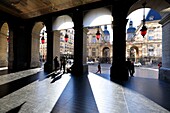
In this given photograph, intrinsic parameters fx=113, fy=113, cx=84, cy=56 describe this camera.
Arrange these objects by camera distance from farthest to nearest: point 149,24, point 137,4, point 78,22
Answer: point 149,24, point 78,22, point 137,4

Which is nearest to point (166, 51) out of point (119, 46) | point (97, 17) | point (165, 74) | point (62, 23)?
point (165, 74)

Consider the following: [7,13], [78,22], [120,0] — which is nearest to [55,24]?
[78,22]

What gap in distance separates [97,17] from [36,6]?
211 inches

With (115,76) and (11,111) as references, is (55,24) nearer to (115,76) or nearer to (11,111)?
(115,76)

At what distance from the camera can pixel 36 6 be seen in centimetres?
977

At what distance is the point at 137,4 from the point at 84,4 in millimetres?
4050

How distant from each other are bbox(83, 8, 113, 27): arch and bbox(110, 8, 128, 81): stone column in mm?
968

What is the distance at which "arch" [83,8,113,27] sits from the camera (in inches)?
355

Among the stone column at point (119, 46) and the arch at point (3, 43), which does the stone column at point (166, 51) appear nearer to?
the stone column at point (119, 46)

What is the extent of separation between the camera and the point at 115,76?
7.93m

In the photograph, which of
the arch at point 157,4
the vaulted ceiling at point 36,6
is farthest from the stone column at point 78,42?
the arch at point 157,4

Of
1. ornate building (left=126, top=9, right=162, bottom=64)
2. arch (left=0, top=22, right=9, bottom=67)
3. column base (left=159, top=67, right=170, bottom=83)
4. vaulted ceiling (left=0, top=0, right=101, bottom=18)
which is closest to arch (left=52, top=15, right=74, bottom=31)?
vaulted ceiling (left=0, top=0, right=101, bottom=18)

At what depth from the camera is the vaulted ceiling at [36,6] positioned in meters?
8.95

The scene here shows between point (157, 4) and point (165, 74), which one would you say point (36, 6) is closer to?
point (157, 4)
